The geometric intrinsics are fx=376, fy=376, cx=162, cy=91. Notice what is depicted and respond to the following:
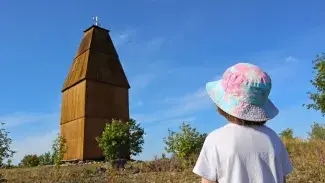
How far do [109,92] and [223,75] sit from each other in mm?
27938

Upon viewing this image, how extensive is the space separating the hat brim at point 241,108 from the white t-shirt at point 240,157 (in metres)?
0.07

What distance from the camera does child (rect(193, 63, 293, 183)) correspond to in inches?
76.4

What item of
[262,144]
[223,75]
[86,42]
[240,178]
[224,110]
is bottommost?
[240,178]

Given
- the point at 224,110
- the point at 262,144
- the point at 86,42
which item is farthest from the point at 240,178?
the point at 86,42

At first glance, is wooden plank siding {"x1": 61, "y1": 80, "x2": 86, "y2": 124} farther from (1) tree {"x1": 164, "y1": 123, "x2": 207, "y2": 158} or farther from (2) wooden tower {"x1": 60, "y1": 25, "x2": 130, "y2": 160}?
(1) tree {"x1": 164, "y1": 123, "x2": 207, "y2": 158}

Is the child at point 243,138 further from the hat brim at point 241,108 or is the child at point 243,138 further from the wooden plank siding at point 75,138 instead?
the wooden plank siding at point 75,138

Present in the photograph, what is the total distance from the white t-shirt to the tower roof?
2708 centimetres

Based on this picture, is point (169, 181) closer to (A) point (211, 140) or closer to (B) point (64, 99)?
(A) point (211, 140)

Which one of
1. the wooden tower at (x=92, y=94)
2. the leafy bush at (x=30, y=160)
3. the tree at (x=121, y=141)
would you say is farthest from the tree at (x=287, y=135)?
the leafy bush at (x=30, y=160)

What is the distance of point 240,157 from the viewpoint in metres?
1.96

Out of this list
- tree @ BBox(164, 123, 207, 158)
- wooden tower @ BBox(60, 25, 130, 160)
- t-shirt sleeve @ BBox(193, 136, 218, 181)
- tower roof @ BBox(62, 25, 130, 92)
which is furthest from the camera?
tower roof @ BBox(62, 25, 130, 92)

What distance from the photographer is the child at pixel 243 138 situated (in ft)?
6.37

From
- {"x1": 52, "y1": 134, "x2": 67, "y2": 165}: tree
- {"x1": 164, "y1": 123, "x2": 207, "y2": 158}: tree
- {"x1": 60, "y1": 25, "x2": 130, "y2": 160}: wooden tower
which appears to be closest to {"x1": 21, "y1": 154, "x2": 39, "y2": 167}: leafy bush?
{"x1": 60, "y1": 25, "x2": 130, "y2": 160}: wooden tower

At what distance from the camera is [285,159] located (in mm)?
2123
